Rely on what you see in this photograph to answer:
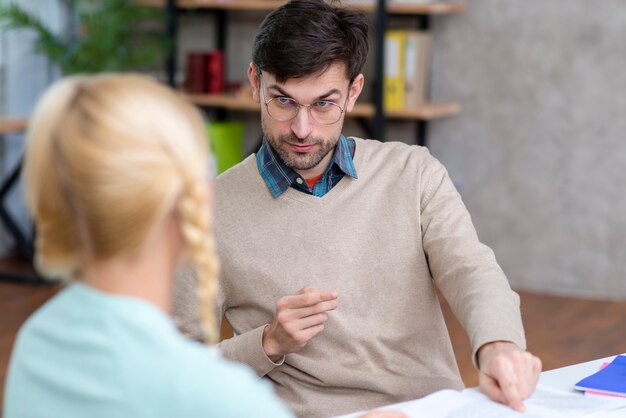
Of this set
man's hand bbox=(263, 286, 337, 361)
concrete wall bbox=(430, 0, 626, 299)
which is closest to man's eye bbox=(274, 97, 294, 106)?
man's hand bbox=(263, 286, 337, 361)

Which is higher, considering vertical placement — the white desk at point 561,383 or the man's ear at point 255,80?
the man's ear at point 255,80

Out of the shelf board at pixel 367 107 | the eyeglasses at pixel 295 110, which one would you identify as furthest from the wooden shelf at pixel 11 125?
the eyeglasses at pixel 295 110

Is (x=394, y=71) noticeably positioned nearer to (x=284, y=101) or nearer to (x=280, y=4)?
(x=280, y=4)

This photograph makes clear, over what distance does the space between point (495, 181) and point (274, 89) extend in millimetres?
3019

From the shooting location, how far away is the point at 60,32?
527 centimetres

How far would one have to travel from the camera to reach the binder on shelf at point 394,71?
432 cm

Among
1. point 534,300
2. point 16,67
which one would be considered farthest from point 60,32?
point 534,300

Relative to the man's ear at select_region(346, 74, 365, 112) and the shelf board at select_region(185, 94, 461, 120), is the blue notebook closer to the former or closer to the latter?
the man's ear at select_region(346, 74, 365, 112)

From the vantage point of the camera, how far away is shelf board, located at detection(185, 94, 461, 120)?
4.36 m

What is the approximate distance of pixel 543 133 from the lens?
→ 452 cm

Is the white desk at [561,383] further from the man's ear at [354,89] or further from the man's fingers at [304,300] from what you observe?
the man's ear at [354,89]

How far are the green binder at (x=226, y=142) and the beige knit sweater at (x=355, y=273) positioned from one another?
9.68ft

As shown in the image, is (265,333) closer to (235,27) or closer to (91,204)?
(91,204)

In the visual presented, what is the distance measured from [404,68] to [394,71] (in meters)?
0.05
